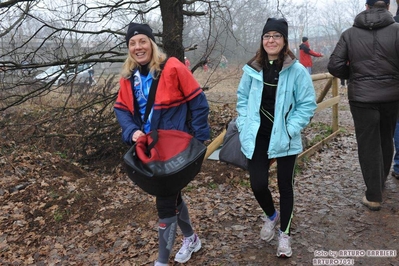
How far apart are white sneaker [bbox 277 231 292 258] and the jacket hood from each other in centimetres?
217

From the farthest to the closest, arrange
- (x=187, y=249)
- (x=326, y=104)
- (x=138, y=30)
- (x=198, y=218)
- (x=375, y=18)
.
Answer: (x=326, y=104) < (x=198, y=218) < (x=375, y=18) < (x=187, y=249) < (x=138, y=30)

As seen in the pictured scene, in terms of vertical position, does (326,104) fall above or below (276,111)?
below

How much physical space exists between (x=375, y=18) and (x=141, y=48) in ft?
7.50

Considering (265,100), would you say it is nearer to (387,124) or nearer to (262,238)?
(262,238)

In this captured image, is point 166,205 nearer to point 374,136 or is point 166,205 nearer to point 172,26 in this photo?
point 374,136

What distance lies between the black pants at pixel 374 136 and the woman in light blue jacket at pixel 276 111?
3.32 feet

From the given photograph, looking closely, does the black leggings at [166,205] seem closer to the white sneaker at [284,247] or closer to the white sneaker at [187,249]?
the white sneaker at [187,249]

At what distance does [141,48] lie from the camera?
9.39 feet

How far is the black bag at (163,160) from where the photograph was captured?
8.55 ft

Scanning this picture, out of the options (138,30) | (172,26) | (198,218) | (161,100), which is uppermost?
(172,26)

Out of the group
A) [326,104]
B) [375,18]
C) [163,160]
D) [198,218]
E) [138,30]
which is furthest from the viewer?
[326,104]

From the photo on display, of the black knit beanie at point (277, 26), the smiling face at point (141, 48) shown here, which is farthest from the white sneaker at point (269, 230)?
the smiling face at point (141, 48)

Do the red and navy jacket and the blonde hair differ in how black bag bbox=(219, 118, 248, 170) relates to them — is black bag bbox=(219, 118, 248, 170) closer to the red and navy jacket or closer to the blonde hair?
the red and navy jacket

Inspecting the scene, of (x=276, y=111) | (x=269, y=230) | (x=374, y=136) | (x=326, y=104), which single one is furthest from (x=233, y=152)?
(x=326, y=104)
